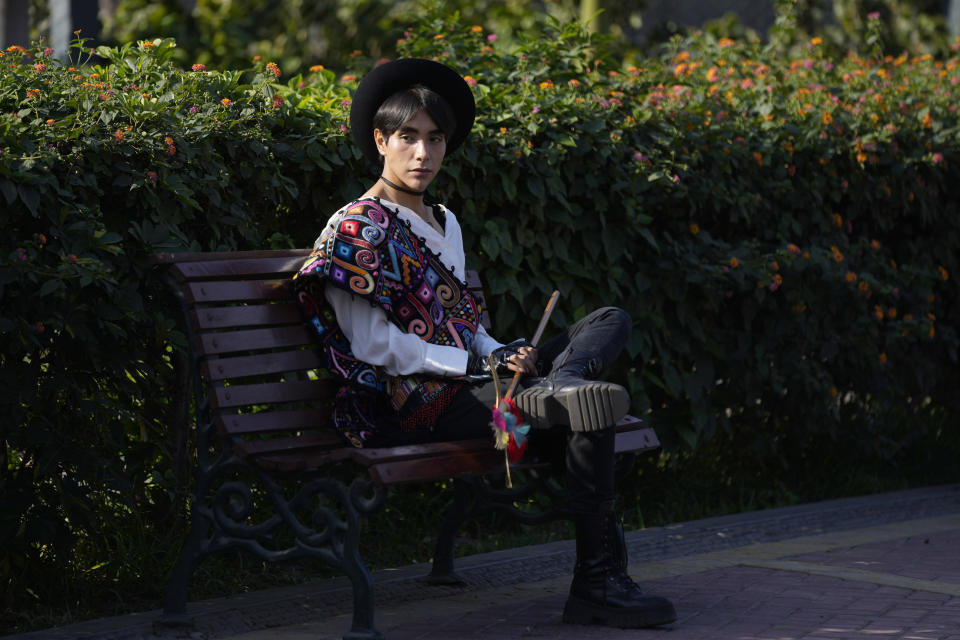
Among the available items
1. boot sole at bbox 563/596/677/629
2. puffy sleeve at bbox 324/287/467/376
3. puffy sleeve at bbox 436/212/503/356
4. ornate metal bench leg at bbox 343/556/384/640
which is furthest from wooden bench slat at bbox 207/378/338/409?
boot sole at bbox 563/596/677/629

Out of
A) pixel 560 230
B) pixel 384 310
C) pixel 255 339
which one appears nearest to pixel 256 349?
pixel 255 339

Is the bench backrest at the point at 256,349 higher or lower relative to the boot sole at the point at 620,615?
higher

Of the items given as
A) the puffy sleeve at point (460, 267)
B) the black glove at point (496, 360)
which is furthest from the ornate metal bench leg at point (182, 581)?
the puffy sleeve at point (460, 267)

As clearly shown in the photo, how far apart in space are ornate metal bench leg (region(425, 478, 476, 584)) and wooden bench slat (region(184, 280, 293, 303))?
92cm

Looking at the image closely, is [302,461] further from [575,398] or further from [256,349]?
[575,398]

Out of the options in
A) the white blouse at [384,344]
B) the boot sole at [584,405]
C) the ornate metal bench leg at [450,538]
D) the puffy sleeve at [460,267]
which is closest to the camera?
the boot sole at [584,405]

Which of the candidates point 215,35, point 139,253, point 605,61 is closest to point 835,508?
point 605,61

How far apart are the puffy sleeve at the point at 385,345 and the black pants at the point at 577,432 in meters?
0.12

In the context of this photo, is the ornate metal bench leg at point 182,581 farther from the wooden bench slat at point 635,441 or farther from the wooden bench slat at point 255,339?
the wooden bench slat at point 635,441

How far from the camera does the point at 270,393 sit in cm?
376

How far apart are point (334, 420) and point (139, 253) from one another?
0.76 metres

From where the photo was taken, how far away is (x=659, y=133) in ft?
18.0

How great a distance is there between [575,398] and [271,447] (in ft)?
2.85

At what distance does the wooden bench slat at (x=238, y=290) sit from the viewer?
3.63 meters
